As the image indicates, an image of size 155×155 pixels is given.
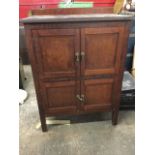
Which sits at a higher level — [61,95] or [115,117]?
[61,95]

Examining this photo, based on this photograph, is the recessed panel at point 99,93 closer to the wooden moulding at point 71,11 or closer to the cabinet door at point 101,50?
the cabinet door at point 101,50

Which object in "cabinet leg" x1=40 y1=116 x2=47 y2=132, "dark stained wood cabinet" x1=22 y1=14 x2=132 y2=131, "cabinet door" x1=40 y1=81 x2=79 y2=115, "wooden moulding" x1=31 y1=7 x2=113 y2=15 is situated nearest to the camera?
"dark stained wood cabinet" x1=22 y1=14 x2=132 y2=131

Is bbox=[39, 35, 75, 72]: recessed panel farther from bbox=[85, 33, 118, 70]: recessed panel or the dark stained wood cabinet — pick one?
bbox=[85, 33, 118, 70]: recessed panel

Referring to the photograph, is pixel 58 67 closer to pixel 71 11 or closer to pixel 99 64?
pixel 99 64

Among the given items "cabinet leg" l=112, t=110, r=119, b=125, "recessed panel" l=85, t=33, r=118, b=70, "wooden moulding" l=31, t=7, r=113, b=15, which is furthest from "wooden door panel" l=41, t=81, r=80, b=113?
"wooden moulding" l=31, t=7, r=113, b=15

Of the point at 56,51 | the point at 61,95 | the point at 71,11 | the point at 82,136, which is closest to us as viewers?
the point at 56,51

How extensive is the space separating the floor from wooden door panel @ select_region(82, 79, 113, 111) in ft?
0.85

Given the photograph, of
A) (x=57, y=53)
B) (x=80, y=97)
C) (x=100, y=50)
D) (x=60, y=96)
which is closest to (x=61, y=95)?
(x=60, y=96)

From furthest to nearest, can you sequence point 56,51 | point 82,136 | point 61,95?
point 82,136, point 61,95, point 56,51

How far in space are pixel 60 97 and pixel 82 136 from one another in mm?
449

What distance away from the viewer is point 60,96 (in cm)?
149

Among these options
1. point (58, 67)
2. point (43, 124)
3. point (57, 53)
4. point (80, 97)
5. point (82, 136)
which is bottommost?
point (82, 136)

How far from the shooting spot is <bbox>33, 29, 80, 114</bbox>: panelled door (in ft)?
4.04
